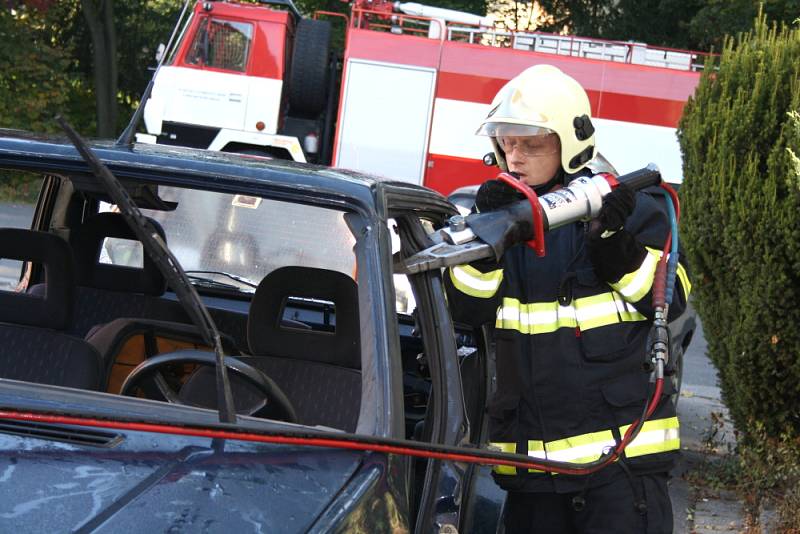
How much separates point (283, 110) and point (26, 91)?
8.85 metres

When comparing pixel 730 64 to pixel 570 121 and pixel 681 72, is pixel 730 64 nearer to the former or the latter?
pixel 570 121

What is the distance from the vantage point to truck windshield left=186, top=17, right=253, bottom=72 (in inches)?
560

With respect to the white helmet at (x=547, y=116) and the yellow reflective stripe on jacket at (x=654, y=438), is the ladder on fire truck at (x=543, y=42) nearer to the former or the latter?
the white helmet at (x=547, y=116)

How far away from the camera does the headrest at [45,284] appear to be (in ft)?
10.2

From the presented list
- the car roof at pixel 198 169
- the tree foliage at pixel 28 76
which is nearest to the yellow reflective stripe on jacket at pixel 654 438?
the car roof at pixel 198 169

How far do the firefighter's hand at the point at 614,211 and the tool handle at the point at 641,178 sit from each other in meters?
0.05

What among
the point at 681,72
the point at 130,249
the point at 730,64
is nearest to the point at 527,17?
the point at 681,72

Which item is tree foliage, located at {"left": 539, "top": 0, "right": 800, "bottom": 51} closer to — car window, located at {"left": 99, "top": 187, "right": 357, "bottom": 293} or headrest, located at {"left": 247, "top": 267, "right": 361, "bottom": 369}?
car window, located at {"left": 99, "top": 187, "right": 357, "bottom": 293}

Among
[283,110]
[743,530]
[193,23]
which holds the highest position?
[193,23]

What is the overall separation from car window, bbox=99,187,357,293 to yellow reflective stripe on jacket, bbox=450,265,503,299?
177 cm

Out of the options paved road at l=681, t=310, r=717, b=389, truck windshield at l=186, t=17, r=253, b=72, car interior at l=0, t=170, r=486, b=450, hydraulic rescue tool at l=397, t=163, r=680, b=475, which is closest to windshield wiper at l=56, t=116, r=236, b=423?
car interior at l=0, t=170, r=486, b=450

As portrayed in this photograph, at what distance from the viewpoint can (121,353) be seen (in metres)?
3.42

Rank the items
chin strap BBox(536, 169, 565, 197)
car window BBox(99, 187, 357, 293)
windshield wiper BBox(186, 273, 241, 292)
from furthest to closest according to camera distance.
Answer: car window BBox(99, 187, 357, 293), windshield wiper BBox(186, 273, 241, 292), chin strap BBox(536, 169, 565, 197)

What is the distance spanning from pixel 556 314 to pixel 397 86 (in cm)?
1185
